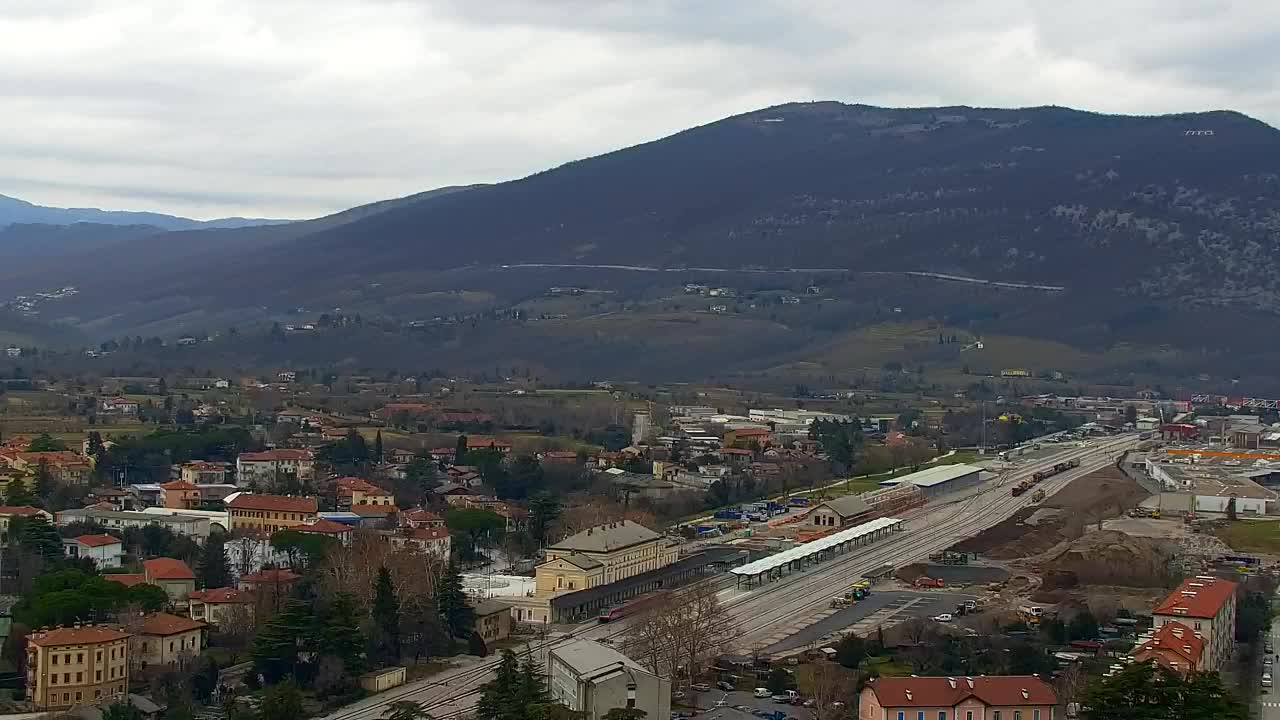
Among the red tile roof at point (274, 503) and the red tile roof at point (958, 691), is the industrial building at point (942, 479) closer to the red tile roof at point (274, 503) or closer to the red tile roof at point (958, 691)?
the red tile roof at point (274, 503)

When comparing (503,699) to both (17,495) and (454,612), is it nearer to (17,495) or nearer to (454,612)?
(454,612)

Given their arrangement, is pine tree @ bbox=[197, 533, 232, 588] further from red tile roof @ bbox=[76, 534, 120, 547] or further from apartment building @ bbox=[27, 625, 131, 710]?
apartment building @ bbox=[27, 625, 131, 710]

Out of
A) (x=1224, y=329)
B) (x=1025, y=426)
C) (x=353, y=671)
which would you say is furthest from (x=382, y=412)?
(x=1224, y=329)

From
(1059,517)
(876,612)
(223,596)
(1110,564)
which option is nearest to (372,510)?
(223,596)

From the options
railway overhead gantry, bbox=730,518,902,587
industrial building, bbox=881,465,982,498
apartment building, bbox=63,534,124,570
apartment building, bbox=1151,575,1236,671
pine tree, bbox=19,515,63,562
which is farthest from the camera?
industrial building, bbox=881,465,982,498

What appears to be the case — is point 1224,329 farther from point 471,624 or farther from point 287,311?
point 471,624

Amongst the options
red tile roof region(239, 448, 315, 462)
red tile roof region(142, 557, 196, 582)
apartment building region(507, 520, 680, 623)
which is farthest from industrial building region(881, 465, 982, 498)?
red tile roof region(142, 557, 196, 582)
